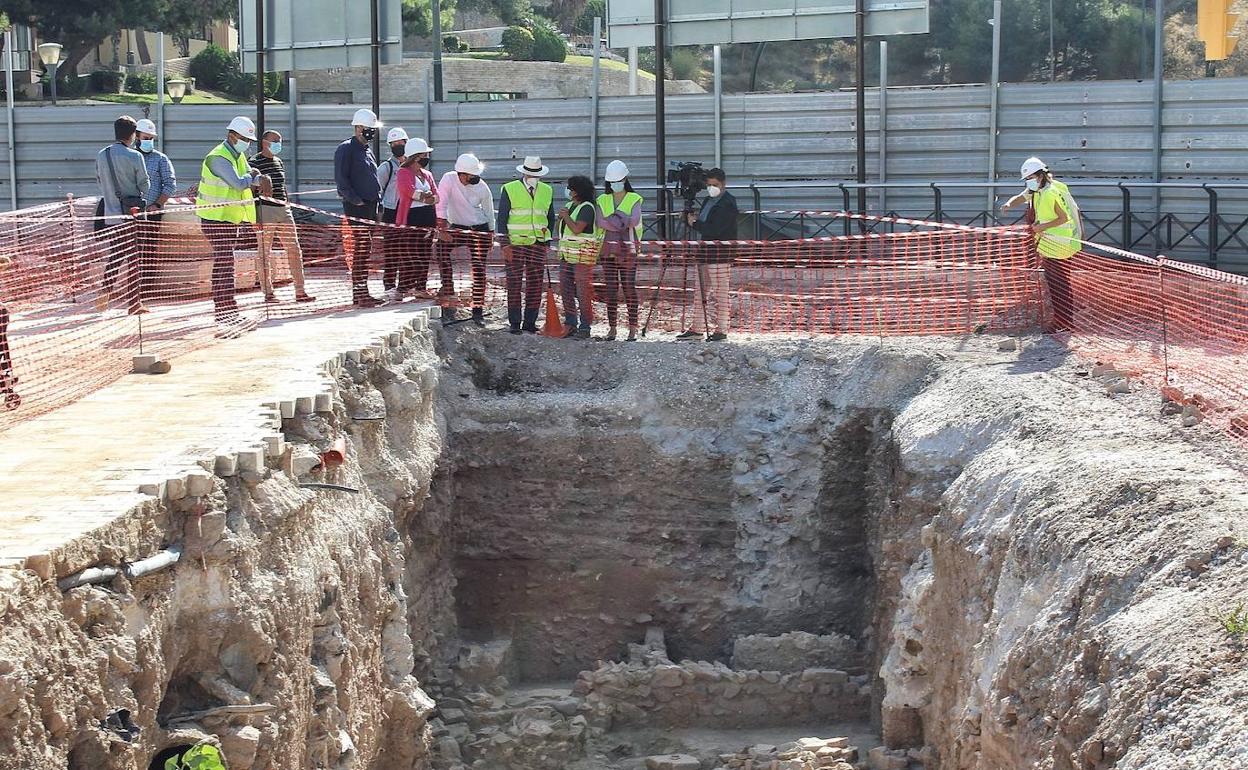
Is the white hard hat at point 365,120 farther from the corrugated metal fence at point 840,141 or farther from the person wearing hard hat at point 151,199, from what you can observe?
the corrugated metal fence at point 840,141

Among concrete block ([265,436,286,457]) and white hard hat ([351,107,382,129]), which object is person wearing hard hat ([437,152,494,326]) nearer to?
white hard hat ([351,107,382,129])

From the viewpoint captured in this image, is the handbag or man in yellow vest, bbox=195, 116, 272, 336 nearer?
man in yellow vest, bbox=195, 116, 272, 336

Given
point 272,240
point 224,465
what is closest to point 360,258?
point 272,240

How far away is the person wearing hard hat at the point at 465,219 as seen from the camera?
15594 mm

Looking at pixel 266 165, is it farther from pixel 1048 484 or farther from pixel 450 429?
pixel 1048 484

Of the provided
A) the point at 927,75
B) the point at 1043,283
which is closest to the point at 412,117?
the point at 1043,283

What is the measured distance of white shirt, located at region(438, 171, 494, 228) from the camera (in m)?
15.7

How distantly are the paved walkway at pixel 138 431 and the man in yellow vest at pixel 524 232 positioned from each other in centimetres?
281

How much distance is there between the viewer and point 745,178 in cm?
2178

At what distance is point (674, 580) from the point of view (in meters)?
14.7

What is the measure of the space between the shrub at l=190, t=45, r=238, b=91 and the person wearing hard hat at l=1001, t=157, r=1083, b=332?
3159 centimetres

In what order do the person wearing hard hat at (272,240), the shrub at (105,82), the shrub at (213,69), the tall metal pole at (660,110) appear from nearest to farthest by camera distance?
the person wearing hard hat at (272,240) → the tall metal pole at (660,110) → the shrub at (105,82) → the shrub at (213,69)

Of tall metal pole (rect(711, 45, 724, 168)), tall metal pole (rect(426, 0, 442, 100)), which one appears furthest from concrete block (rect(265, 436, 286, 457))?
tall metal pole (rect(426, 0, 442, 100))

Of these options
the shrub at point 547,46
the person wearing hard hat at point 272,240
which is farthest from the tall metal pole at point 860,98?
the shrub at point 547,46
